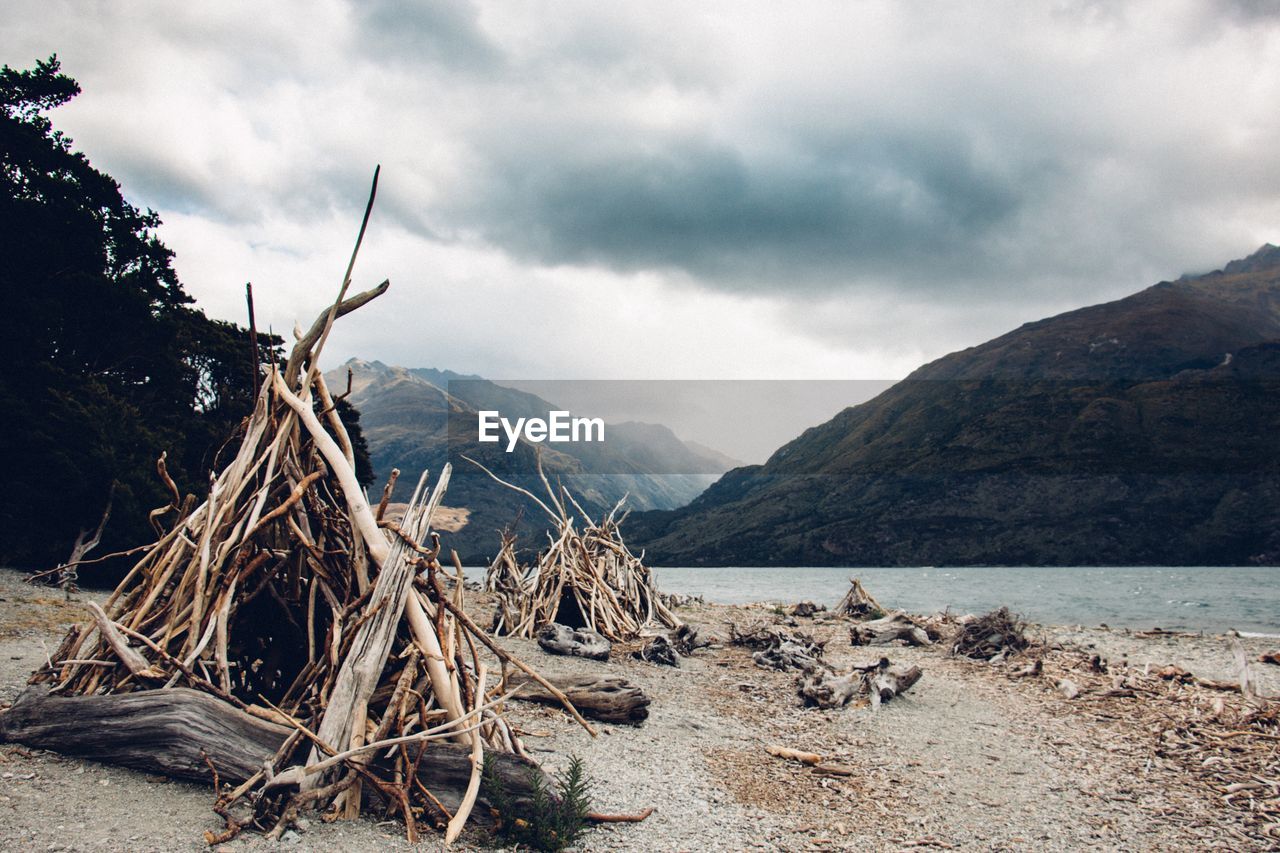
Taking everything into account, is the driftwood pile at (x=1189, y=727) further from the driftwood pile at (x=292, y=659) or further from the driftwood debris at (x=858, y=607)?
the driftwood debris at (x=858, y=607)

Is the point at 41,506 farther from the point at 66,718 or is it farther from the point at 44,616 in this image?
the point at 66,718

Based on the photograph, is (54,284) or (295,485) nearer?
(295,485)

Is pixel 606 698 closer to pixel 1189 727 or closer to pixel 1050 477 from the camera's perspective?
pixel 1189 727

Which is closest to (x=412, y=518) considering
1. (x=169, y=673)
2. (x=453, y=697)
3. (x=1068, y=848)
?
(x=453, y=697)

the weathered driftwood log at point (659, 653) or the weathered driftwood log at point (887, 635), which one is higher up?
the weathered driftwood log at point (659, 653)

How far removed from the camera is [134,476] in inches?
645

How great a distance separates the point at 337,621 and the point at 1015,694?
9113 millimetres

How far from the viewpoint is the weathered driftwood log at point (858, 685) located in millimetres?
8219

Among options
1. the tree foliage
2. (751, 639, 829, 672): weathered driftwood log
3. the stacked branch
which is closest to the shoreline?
(751, 639, 829, 672): weathered driftwood log

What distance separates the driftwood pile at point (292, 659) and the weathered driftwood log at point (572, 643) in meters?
5.36

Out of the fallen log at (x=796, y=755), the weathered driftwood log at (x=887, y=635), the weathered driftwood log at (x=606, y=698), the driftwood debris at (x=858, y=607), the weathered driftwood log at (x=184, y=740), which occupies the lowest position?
the driftwood debris at (x=858, y=607)

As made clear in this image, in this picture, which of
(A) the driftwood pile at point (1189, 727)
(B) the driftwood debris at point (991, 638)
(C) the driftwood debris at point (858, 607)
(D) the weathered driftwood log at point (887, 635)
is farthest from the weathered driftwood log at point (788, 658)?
(C) the driftwood debris at point (858, 607)

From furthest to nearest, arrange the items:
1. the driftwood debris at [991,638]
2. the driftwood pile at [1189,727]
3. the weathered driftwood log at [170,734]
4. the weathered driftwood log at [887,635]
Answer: the weathered driftwood log at [887,635] < the driftwood debris at [991,638] < the driftwood pile at [1189,727] < the weathered driftwood log at [170,734]

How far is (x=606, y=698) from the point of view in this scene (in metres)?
6.40
